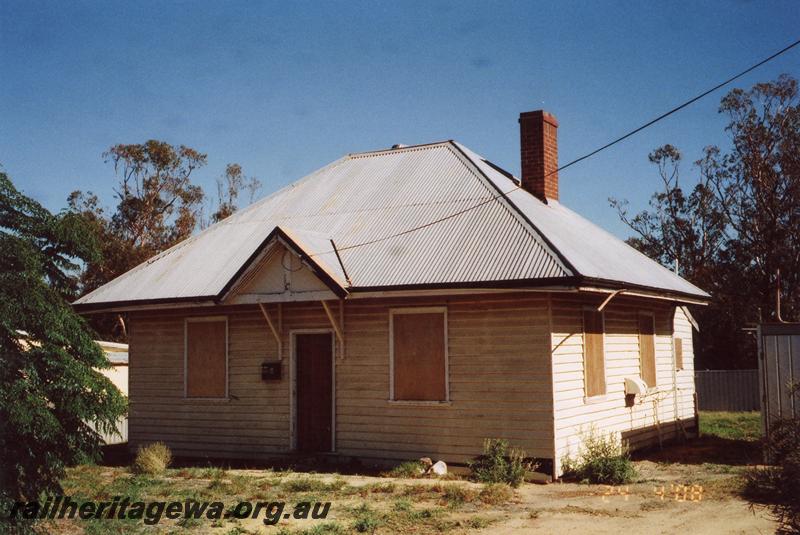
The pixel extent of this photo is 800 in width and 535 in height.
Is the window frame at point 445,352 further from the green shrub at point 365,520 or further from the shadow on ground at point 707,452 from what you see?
the shadow on ground at point 707,452

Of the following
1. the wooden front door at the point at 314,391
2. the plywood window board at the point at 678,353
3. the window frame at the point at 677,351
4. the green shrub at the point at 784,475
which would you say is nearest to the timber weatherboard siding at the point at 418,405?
the wooden front door at the point at 314,391

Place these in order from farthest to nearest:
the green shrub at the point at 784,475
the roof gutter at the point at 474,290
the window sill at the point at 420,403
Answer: the window sill at the point at 420,403 → the roof gutter at the point at 474,290 → the green shrub at the point at 784,475

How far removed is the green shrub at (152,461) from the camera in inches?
533

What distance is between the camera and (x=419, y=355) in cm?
1337

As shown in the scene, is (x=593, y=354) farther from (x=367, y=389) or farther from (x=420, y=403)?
(x=367, y=389)

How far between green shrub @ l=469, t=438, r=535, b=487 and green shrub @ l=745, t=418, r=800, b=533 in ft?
18.7


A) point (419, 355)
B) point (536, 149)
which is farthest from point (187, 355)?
point (536, 149)

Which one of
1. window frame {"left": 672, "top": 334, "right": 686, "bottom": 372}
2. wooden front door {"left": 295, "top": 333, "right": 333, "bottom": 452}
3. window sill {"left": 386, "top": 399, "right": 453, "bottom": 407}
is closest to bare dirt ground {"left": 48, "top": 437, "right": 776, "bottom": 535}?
wooden front door {"left": 295, "top": 333, "right": 333, "bottom": 452}

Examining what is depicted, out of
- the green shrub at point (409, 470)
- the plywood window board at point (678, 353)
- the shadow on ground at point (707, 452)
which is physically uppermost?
the plywood window board at point (678, 353)

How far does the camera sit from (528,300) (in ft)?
41.2

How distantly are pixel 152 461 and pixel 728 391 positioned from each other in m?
23.3

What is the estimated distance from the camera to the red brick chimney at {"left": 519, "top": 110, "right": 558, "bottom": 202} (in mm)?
16945

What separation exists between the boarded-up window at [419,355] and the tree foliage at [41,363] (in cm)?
541

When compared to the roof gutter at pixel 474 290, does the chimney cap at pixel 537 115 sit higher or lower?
higher
